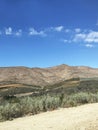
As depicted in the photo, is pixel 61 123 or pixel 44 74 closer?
pixel 61 123

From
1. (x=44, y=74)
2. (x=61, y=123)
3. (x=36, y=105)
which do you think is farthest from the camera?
(x=44, y=74)

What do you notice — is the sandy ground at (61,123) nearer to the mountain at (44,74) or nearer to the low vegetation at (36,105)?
the low vegetation at (36,105)

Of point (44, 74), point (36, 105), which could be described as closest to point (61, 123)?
point (36, 105)

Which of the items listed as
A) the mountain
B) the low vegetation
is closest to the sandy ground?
the low vegetation

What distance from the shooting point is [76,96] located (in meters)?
22.8

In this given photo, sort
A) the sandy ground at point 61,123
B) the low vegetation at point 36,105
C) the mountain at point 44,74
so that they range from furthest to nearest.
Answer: the mountain at point 44,74 < the low vegetation at point 36,105 < the sandy ground at point 61,123

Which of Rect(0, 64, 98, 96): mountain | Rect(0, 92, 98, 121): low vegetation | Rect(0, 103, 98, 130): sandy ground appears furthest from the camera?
Rect(0, 64, 98, 96): mountain

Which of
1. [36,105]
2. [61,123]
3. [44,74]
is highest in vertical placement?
[44,74]

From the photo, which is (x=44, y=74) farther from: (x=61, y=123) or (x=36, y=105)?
(x=61, y=123)

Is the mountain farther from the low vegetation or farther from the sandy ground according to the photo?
the sandy ground

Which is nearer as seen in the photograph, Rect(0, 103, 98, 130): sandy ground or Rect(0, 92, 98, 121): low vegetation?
Rect(0, 103, 98, 130): sandy ground

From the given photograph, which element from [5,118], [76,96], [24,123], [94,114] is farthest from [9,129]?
[76,96]

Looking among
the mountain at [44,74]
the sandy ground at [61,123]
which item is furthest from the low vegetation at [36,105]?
the mountain at [44,74]

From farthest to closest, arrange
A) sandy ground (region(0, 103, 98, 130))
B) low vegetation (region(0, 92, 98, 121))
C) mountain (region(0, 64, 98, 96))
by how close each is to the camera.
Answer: mountain (region(0, 64, 98, 96)) < low vegetation (region(0, 92, 98, 121)) < sandy ground (region(0, 103, 98, 130))
